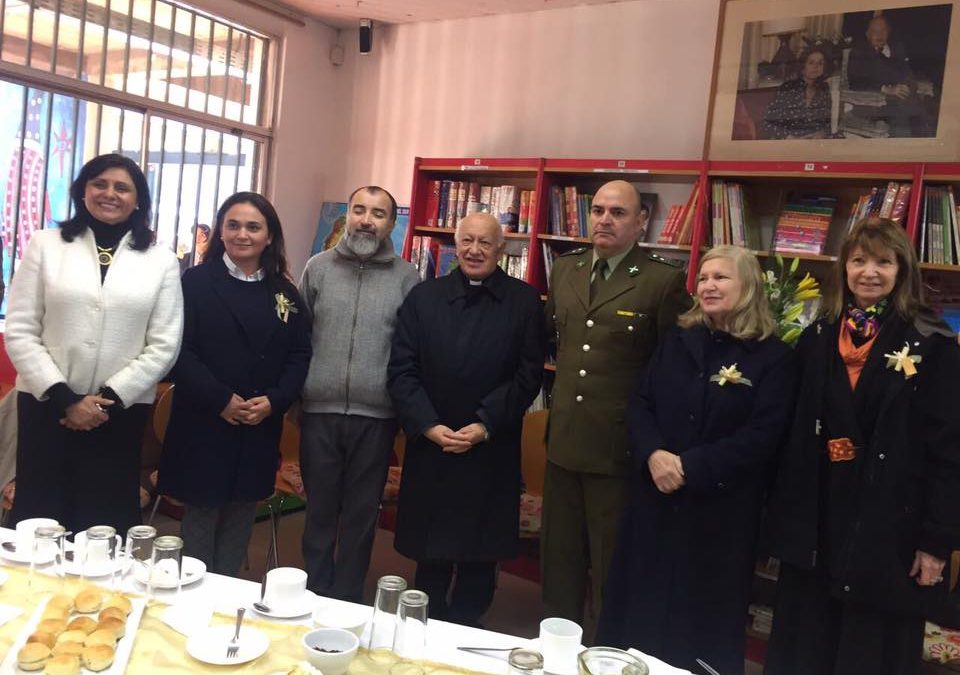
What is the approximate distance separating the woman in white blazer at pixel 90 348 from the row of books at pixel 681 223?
8.36 ft

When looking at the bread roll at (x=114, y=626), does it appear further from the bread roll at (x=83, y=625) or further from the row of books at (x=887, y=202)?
the row of books at (x=887, y=202)

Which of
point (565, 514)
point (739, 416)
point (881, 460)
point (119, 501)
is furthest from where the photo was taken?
point (565, 514)

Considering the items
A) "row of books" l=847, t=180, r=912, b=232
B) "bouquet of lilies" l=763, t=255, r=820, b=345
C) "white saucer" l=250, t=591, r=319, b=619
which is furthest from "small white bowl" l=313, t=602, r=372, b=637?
"row of books" l=847, t=180, r=912, b=232

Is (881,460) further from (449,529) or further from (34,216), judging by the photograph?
(34,216)

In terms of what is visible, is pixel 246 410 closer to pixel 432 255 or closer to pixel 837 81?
pixel 432 255

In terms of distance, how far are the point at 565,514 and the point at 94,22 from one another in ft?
12.7

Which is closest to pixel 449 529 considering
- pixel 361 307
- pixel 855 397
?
pixel 361 307

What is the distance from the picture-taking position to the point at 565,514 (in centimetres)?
262

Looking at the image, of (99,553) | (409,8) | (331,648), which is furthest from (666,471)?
(409,8)

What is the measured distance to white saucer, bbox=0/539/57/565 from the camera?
143 centimetres

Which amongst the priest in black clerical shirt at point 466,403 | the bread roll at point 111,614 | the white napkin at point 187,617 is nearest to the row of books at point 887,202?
the priest in black clerical shirt at point 466,403

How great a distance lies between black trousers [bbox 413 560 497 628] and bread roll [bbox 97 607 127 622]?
1530mm

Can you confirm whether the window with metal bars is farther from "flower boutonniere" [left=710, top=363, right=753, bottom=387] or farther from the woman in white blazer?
"flower boutonniere" [left=710, top=363, right=753, bottom=387]

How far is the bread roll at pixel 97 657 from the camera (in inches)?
45.8
